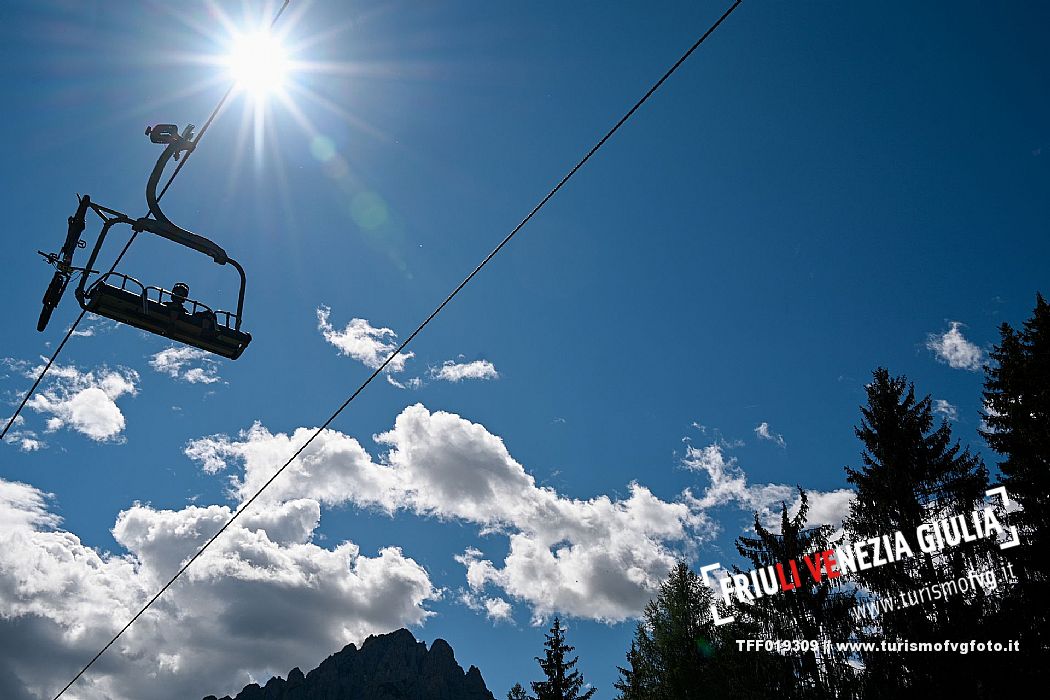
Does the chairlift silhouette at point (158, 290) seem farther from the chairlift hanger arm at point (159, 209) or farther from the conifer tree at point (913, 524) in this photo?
the conifer tree at point (913, 524)

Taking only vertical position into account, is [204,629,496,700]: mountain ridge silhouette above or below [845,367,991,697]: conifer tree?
above

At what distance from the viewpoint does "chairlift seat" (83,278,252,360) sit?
9039mm

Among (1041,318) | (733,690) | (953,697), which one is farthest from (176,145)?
(1041,318)

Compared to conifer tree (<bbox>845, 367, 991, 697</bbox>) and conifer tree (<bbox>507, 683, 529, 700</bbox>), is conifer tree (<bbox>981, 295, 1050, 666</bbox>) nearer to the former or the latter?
conifer tree (<bbox>845, 367, 991, 697</bbox>)

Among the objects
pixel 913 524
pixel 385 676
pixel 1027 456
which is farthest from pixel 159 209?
pixel 385 676

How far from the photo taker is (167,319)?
31.0 feet

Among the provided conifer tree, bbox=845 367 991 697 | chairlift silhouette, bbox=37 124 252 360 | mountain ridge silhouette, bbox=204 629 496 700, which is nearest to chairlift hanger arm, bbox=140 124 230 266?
chairlift silhouette, bbox=37 124 252 360

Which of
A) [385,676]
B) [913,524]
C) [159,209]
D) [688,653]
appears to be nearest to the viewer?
[159,209]

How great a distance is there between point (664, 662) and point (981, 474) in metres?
13.3

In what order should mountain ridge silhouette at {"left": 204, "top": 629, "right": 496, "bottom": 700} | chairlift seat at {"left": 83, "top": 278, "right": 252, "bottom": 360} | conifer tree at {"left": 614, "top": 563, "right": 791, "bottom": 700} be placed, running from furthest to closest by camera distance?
mountain ridge silhouette at {"left": 204, "top": 629, "right": 496, "bottom": 700} < conifer tree at {"left": 614, "top": 563, "right": 791, "bottom": 700} < chairlift seat at {"left": 83, "top": 278, "right": 252, "bottom": 360}

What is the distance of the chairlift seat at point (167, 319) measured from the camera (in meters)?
9.04

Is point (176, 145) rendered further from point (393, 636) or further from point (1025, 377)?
point (393, 636)

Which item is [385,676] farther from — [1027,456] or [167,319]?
[167,319]

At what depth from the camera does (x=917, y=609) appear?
19.7 m
